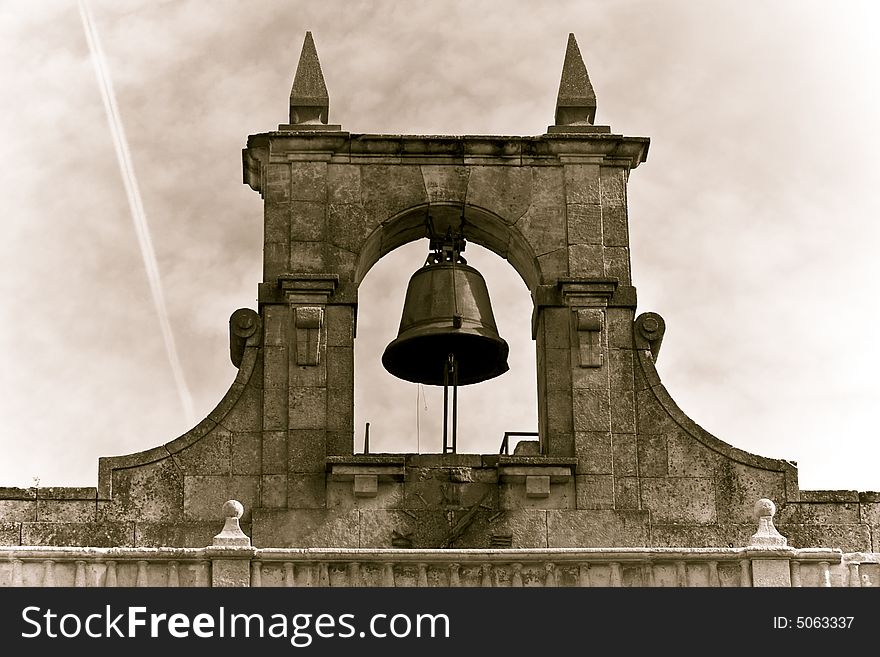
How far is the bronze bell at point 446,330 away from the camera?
105ft

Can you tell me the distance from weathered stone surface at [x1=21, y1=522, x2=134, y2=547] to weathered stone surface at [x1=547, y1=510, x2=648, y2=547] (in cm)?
468

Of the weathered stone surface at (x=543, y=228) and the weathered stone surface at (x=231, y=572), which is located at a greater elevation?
the weathered stone surface at (x=543, y=228)

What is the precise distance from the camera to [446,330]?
31891 millimetres

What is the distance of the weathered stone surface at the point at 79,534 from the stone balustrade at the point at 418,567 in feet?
6.93

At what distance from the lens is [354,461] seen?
1209 inches

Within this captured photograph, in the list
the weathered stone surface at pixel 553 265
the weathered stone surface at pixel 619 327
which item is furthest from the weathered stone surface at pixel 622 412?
the weathered stone surface at pixel 553 265

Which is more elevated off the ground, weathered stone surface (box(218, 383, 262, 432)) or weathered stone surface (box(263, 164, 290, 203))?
weathered stone surface (box(263, 164, 290, 203))

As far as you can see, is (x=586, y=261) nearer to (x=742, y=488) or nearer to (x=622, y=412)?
(x=622, y=412)

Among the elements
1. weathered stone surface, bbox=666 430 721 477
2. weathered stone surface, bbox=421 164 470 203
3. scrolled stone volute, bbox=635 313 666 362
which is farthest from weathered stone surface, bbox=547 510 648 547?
weathered stone surface, bbox=421 164 470 203

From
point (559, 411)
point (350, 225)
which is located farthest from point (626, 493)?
point (350, 225)

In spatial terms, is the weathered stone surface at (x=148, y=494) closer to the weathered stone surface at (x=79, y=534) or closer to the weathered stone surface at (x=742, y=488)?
the weathered stone surface at (x=79, y=534)

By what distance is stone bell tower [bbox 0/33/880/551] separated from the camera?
101 ft

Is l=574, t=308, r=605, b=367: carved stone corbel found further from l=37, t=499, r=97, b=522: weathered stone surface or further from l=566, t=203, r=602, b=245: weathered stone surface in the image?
l=37, t=499, r=97, b=522: weathered stone surface

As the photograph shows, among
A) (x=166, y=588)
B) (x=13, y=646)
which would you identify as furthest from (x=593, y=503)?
(x=13, y=646)
